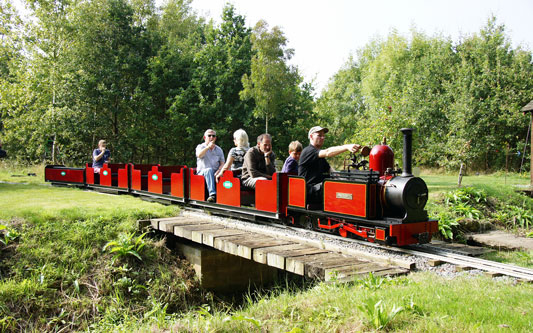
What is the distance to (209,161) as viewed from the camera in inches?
366

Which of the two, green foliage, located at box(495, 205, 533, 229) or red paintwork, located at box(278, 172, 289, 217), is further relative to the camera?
green foliage, located at box(495, 205, 533, 229)

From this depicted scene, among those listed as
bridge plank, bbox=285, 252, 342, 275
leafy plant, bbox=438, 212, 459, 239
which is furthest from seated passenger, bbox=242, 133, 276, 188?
leafy plant, bbox=438, 212, 459, 239

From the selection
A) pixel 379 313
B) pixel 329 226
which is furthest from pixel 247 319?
pixel 329 226

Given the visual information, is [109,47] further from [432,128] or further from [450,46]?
[450,46]

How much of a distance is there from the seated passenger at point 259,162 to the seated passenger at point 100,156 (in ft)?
23.0

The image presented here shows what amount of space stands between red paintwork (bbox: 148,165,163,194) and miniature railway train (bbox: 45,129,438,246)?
0.62m

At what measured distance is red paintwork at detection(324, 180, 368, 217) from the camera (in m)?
5.95

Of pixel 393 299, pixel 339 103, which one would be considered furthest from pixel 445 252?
pixel 339 103

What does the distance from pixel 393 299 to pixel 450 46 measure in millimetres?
33727

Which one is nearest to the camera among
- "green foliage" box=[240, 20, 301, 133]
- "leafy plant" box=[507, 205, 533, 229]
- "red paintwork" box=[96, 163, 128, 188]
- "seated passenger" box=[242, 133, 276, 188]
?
"seated passenger" box=[242, 133, 276, 188]

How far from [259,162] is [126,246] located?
2971mm

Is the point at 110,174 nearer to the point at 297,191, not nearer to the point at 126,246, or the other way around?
the point at 126,246

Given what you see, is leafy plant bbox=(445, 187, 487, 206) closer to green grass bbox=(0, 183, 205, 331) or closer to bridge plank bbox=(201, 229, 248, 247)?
bridge plank bbox=(201, 229, 248, 247)

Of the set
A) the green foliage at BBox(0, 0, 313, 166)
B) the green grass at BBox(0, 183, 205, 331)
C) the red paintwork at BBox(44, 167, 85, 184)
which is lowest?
the green grass at BBox(0, 183, 205, 331)
